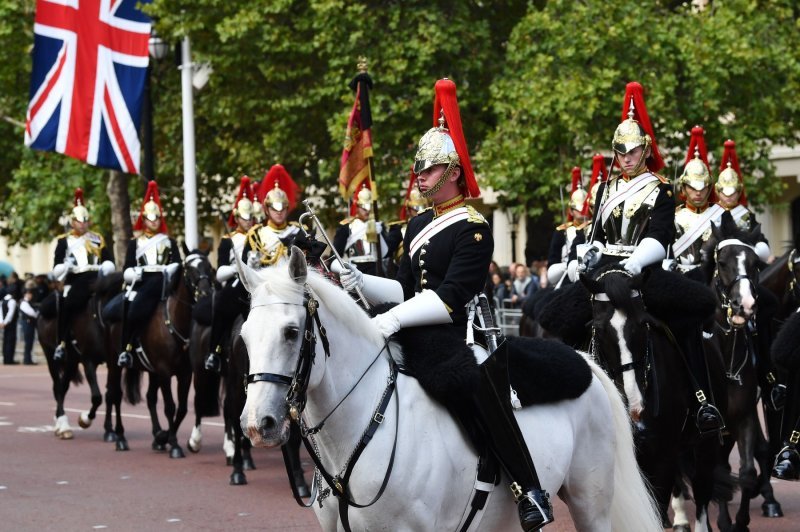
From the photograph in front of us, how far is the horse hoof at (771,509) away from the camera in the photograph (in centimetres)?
1033

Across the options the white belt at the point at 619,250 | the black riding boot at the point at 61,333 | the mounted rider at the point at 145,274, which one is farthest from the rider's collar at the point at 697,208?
the black riding boot at the point at 61,333

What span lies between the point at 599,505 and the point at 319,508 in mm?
1391

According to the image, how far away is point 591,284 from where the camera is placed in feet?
26.6

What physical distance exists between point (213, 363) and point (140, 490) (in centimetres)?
197

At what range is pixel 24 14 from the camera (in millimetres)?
36188

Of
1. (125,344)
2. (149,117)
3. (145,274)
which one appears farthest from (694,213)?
(149,117)

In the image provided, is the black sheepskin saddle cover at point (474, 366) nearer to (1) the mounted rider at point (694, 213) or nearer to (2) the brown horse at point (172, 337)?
(1) the mounted rider at point (694, 213)

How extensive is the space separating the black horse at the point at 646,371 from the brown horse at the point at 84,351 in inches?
332

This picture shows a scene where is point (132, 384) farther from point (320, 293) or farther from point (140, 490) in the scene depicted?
point (320, 293)

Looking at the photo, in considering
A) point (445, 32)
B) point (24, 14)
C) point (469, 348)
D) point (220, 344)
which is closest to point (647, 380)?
point (469, 348)

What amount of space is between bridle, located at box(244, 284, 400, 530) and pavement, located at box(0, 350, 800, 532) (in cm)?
417

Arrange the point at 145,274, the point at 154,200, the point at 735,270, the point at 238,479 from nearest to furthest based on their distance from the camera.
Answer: the point at 735,270 → the point at 238,479 → the point at 145,274 → the point at 154,200

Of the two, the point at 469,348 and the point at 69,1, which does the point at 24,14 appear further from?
the point at 469,348

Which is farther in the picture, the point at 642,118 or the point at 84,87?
the point at 84,87
